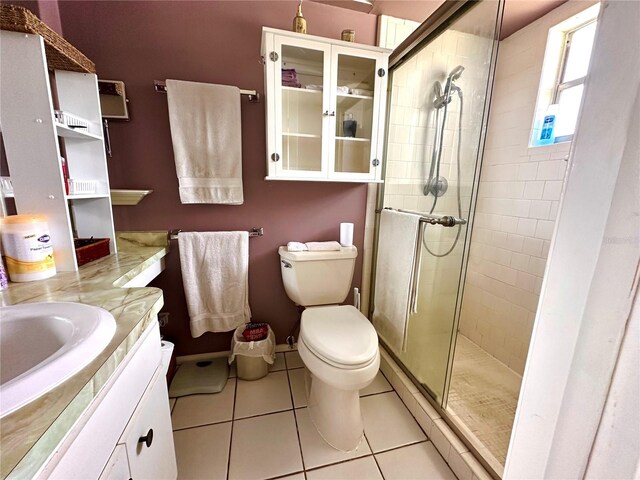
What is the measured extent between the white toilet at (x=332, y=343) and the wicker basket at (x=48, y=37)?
1.22 metres

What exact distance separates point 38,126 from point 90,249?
1.58 feet

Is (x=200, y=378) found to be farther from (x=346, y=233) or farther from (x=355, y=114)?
(x=355, y=114)

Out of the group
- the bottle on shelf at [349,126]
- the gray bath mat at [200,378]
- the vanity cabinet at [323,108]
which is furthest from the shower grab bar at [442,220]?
the gray bath mat at [200,378]

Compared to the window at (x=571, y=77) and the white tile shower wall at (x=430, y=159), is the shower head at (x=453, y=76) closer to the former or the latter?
the white tile shower wall at (x=430, y=159)

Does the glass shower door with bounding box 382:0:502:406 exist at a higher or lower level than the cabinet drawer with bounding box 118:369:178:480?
higher

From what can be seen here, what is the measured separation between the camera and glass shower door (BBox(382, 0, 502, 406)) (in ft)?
3.68

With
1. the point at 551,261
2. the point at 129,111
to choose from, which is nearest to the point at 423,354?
the point at 551,261

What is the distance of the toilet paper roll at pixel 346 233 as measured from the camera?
64.6 inches

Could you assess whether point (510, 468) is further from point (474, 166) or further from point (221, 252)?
point (221, 252)

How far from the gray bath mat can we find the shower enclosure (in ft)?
3.54

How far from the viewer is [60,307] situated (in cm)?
67

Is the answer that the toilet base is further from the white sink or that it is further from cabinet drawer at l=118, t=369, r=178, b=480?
the white sink

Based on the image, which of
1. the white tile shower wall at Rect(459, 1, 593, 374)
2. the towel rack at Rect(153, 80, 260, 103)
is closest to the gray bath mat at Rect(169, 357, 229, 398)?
the towel rack at Rect(153, 80, 260, 103)

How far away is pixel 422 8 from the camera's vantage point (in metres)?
1.47
